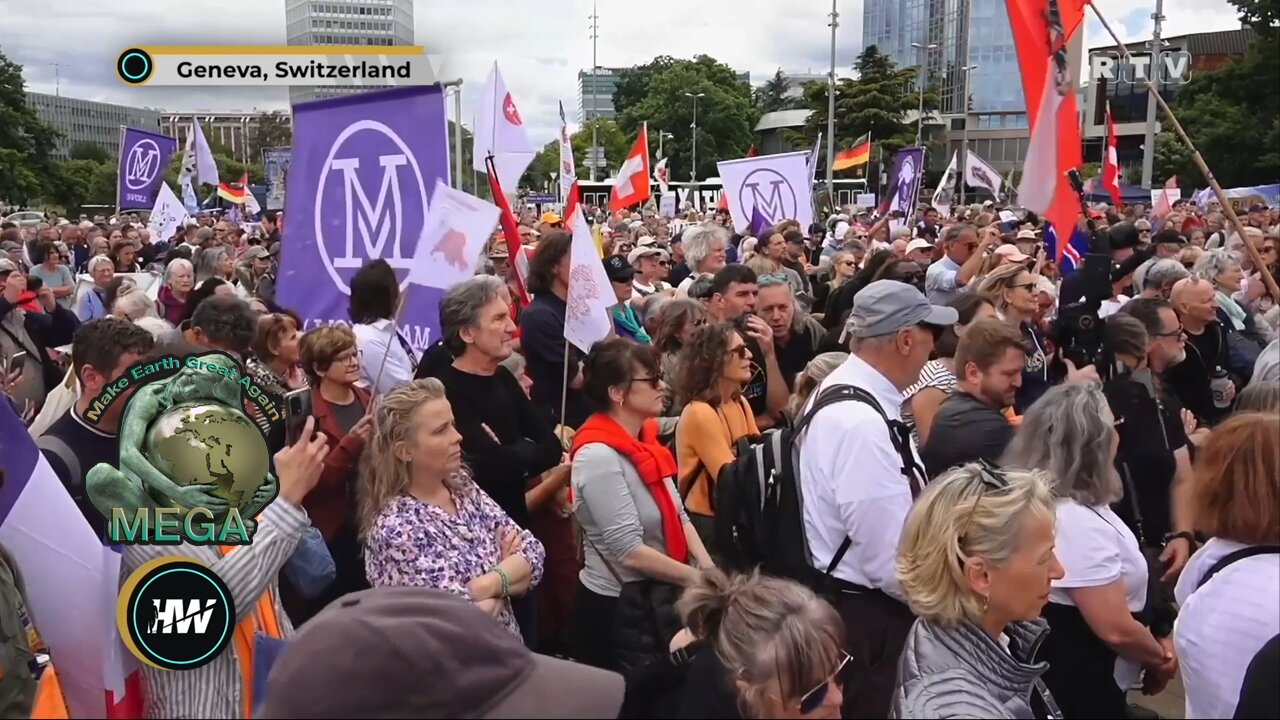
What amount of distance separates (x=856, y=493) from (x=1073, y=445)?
653mm

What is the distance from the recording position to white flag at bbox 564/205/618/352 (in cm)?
502

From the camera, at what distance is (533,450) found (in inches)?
158

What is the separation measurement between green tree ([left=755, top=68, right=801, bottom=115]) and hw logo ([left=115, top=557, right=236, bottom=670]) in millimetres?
104203

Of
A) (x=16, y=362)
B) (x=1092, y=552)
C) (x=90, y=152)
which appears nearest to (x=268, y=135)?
(x=90, y=152)

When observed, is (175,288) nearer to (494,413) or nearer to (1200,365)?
(494,413)

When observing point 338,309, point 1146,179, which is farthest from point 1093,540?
point 1146,179

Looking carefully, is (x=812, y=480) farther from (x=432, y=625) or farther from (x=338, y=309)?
(x=338, y=309)

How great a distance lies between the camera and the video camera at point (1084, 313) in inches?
198

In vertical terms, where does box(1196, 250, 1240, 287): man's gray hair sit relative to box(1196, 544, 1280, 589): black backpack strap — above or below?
above

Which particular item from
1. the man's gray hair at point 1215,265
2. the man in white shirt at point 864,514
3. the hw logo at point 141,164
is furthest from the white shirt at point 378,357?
the hw logo at point 141,164

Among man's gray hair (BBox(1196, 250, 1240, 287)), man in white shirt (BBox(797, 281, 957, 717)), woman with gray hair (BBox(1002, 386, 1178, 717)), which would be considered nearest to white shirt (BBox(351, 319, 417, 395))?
man in white shirt (BBox(797, 281, 957, 717))

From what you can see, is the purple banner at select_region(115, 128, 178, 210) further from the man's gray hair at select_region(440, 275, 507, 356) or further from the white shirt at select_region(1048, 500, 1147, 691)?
the white shirt at select_region(1048, 500, 1147, 691)

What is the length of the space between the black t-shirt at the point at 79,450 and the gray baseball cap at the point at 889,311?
2.09m

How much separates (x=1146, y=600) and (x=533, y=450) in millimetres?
2113
